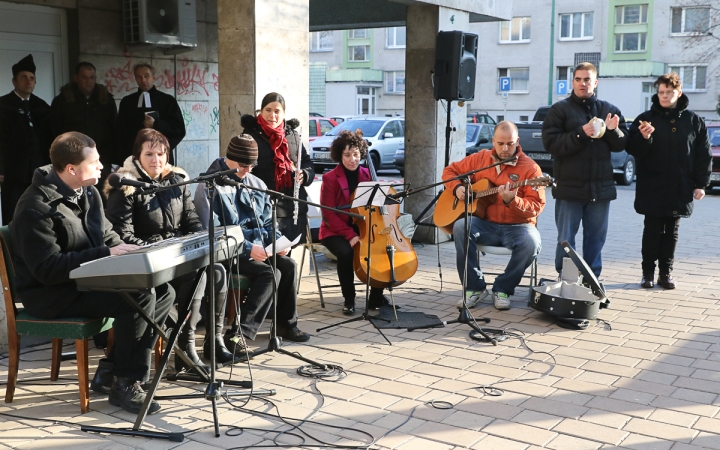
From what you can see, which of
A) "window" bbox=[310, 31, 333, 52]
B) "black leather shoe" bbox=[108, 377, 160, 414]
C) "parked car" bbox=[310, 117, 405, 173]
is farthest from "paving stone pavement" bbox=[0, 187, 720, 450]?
"window" bbox=[310, 31, 333, 52]

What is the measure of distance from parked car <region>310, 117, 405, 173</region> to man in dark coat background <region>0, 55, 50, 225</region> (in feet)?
47.2

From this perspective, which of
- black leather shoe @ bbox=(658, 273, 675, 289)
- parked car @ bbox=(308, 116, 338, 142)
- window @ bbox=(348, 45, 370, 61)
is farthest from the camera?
window @ bbox=(348, 45, 370, 61)

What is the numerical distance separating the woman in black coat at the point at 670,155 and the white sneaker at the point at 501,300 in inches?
68.5

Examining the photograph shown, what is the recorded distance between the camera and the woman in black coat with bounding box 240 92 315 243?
6.11m

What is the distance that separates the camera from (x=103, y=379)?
4.49 m

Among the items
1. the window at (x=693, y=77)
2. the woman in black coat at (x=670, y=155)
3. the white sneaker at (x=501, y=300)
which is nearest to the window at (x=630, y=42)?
the window at (x=693, y=77)

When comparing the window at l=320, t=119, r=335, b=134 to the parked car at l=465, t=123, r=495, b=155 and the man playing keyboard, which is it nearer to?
the parked car at l=465, t=123, r=495, b=155

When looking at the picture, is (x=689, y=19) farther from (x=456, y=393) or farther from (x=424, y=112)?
(x=456, y=393)

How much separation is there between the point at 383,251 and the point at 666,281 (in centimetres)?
291

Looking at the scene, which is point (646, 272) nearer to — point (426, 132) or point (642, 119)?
point (642, 119)

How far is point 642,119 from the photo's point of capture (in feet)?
23.8

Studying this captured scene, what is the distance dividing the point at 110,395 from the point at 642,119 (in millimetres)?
5200

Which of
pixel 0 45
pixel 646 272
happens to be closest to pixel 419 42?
pixel 646 272

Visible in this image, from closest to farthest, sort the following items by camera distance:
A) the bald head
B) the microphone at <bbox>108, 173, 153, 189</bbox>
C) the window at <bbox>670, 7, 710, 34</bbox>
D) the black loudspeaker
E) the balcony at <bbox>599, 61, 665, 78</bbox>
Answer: the microphone at <bbox>108, 173, 153, 189</bbox>
the bald head
the black loudspeaker
the window at <bbox>670, 7, 710, 34</bbox>
the balcony at <bbox>599, 61, 665, 78</bbox>
